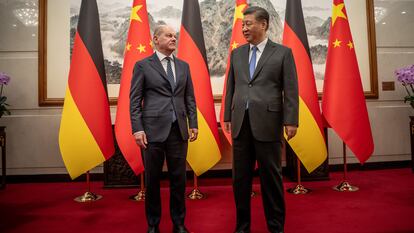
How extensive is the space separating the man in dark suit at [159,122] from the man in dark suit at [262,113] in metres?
0.40

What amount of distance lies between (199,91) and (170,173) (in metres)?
1.33

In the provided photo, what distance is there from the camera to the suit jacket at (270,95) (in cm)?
193

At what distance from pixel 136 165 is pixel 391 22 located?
Answer: 4390mm

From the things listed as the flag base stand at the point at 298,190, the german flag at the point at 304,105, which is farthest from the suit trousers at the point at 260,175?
the flag base stand at the point at 298,190

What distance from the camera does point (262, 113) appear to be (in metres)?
1.93

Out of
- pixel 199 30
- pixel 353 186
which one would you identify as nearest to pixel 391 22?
pixel 353 186

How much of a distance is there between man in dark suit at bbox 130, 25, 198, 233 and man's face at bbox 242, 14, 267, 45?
51 centimetres

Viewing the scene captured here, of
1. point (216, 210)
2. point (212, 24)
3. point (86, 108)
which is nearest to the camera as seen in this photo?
point (216, 210)

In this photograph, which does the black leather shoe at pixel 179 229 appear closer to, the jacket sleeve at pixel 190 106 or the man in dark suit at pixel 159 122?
the man in dark suit at pixel 159 122

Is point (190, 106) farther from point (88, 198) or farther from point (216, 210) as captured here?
point (88, 198)

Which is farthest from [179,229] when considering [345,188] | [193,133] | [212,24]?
[212,24]

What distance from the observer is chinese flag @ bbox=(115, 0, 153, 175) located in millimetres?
3102

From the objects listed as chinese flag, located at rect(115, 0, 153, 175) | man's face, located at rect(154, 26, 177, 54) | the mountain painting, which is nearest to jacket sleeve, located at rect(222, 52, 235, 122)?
man's face, located at rect(154, 26, 177, 54)

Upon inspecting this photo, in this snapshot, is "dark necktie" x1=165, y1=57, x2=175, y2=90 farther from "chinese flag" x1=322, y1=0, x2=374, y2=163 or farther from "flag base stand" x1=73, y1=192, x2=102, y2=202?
"chinese flag" x1=322, y1=0, x2=374, y2=163
